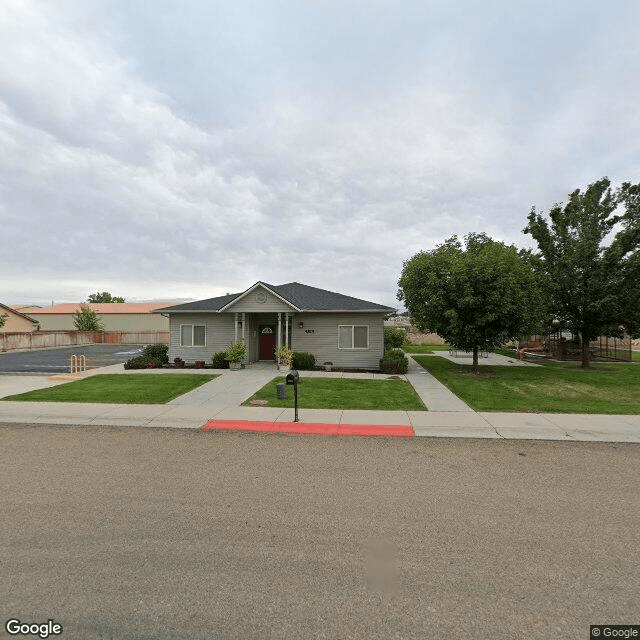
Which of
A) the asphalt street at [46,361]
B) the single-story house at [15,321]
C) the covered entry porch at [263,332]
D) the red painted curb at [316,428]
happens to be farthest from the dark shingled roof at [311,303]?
the single-story house at [15,321]

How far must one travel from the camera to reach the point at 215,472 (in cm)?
611

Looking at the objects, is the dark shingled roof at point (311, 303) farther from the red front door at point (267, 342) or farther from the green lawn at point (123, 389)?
the green lawn at point (123, 389)

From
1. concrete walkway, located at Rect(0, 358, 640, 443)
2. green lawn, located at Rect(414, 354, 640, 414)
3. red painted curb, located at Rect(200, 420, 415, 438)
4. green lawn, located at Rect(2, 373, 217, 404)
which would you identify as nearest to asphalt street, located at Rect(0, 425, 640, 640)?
red painted curb, located at Rect(200, 420, 415, 438)

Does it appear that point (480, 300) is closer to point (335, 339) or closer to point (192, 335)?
point (335, 339)

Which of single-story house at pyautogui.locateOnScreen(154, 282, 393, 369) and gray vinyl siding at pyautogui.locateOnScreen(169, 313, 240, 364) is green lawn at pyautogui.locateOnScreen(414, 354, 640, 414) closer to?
single-story house at pyautogui.locateOnScreen(154, 282, 393, 369)

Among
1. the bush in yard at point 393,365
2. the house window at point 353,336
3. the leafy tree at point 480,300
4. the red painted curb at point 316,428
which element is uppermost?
the leafy tree at point 480,300

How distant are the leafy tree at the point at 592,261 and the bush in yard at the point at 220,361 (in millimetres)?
18031

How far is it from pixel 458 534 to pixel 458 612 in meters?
1.27

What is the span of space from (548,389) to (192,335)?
18.4 m

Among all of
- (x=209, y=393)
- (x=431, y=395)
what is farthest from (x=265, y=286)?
(x=431, y=395)

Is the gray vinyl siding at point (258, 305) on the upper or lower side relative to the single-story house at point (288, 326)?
upper

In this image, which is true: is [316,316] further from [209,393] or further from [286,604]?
[286,604]

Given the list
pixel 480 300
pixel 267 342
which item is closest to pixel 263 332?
pixel 267 342

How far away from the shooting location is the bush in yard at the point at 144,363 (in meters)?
19.9
